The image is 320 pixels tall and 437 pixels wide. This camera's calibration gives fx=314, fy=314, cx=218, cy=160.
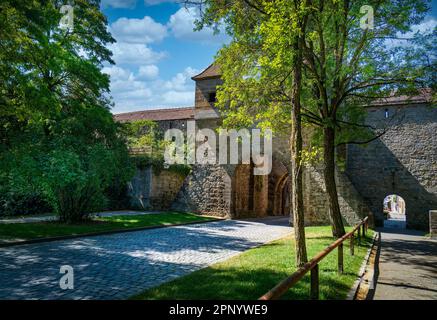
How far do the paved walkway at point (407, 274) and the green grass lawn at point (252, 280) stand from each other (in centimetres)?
57

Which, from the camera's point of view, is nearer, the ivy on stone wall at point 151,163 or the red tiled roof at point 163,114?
the ivy on stone wall at point 151,163

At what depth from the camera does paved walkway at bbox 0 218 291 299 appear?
199 inches

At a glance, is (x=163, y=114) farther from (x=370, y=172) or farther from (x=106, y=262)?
(x=106, y=262)

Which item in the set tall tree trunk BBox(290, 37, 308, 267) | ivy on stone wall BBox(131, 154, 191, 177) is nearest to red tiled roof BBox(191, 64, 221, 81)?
ivy on stone wall BBox(131, 154, 191, 177)

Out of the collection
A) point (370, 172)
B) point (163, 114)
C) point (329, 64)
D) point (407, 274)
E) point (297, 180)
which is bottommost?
point (407, 274)

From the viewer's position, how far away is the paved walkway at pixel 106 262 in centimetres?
506

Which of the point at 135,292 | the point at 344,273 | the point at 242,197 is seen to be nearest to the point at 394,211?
the point at 242,197

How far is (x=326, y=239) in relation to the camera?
11.0 metres

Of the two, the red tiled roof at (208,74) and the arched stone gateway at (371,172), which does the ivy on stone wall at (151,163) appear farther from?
the red tiled roof at (208,74)

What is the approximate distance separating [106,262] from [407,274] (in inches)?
270

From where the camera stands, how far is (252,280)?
5680mm

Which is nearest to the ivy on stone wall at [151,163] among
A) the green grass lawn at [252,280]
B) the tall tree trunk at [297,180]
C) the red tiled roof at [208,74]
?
the red tiled roof at [208,74]

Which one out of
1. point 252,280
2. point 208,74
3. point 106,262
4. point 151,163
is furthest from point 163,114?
point 252,280
